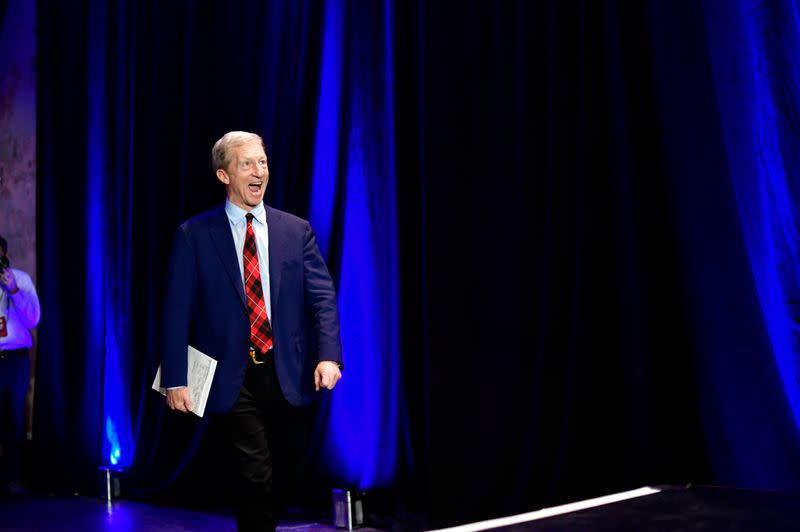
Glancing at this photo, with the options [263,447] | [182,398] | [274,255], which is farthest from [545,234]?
[182,398]

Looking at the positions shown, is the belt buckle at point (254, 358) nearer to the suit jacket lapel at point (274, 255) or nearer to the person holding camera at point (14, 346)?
the suit jacket lapel at point (274, 255)

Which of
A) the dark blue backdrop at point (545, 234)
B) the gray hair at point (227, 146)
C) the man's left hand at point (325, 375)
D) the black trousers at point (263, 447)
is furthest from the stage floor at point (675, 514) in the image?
the gray hair at point (227, 146)

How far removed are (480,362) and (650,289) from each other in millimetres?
698

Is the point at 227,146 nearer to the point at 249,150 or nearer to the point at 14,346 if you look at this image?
the point at 249,150

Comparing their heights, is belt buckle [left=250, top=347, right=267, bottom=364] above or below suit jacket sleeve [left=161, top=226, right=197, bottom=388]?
below

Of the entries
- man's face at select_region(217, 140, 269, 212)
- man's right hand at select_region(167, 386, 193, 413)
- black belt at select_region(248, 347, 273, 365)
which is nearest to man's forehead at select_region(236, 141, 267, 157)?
man's face at select_region(217, 140, 269, 212)

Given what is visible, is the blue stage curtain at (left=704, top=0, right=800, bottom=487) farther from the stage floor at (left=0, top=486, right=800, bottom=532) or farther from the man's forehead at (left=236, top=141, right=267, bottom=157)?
the man's forehead at (left=236, top=141, right=267, bottom=157)

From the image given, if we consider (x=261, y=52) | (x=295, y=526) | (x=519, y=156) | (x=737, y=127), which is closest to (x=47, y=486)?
(x=295, y=526)

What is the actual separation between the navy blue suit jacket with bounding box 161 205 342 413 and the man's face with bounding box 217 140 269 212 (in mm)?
90

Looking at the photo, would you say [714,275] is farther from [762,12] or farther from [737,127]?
[762,12]

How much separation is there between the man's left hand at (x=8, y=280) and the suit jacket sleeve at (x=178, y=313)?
2.44 meters

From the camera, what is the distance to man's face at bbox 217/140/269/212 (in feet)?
9.66

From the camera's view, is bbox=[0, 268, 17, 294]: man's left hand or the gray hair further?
bbox=[0, 268, 17, 294]: man's left hand

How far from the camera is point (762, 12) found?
10.1 ft
